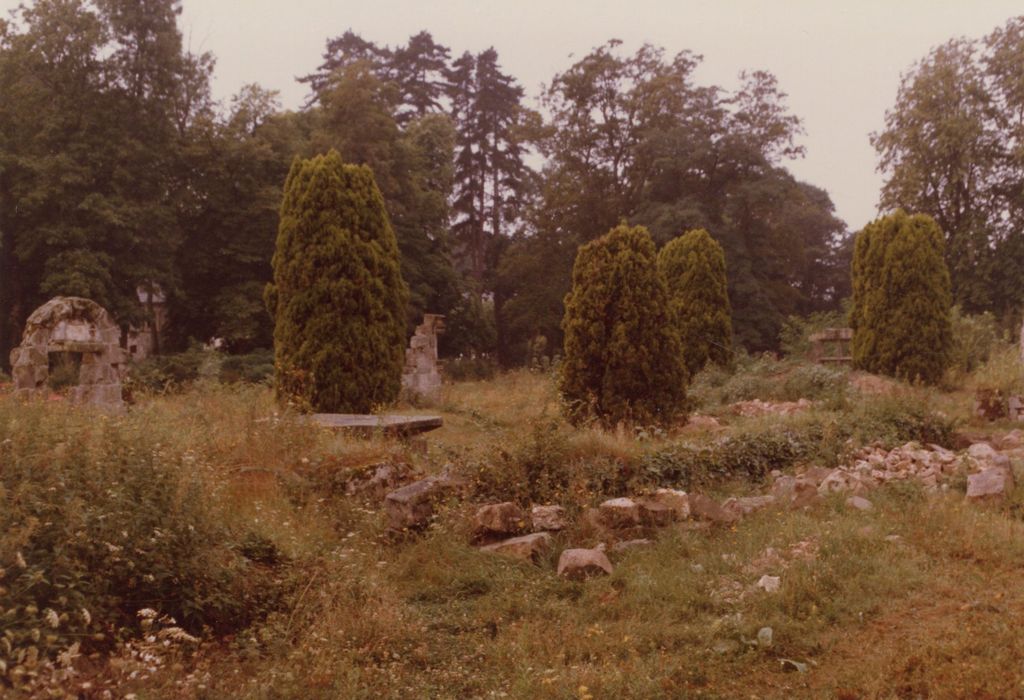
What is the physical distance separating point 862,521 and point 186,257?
23843mm

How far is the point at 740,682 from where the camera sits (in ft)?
13.3

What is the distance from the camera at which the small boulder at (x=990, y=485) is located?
637cm

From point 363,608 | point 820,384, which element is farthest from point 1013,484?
point 820,384

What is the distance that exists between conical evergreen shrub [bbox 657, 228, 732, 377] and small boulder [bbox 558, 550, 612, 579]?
1269 centimetres

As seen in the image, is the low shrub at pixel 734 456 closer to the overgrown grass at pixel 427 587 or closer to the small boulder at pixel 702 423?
the overgrown grass at pixel 427 587

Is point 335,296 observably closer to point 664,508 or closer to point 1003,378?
point 664,508

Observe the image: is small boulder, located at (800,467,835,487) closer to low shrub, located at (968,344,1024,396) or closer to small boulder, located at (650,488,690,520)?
small boulder, located at (650,488,690,520)

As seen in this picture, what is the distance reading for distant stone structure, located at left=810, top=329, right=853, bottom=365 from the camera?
1805 centimetres

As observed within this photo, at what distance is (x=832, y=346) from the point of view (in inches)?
754

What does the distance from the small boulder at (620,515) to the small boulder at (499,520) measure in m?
0.67

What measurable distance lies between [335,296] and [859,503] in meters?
8.65

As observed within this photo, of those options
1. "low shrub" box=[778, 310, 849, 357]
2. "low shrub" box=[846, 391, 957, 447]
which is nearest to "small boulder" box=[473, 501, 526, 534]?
"low shrub" box=[846, 391, 957, 447]

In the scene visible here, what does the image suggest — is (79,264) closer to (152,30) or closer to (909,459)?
(152,30)

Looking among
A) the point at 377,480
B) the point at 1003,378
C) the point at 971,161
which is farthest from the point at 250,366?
the point at 971,161
